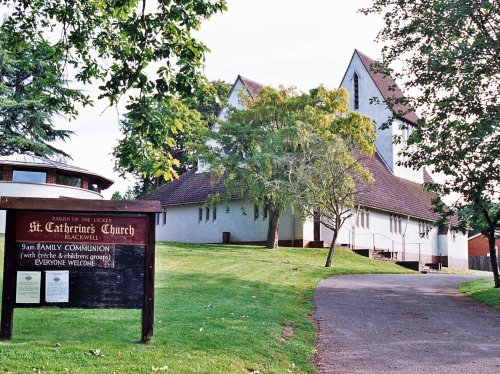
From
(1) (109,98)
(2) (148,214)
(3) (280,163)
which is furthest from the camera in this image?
(3) (280,163)

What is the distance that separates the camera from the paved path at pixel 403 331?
10148 millimetres

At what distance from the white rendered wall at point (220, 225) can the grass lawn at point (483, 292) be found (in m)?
16.8

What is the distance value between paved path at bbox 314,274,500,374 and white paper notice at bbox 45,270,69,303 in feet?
13.1

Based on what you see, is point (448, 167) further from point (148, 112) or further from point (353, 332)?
point (148, 112)

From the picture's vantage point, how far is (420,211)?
48125 millimetres

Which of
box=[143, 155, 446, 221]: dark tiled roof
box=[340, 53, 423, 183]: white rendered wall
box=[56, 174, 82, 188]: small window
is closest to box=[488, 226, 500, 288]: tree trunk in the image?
box=[143, 155, 446, 221]: dark tiled roof

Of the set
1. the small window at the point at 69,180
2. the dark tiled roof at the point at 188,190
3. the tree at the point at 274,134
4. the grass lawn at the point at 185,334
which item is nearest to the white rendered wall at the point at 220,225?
the dark tiled roof at the point at 188,190

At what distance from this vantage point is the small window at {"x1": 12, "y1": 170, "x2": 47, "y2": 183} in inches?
1298

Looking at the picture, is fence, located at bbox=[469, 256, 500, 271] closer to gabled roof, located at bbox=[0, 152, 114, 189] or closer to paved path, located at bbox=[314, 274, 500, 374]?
Answer: gabled roof, located at bbox=[0, 152, 114, 189]

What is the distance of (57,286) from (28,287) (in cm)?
40

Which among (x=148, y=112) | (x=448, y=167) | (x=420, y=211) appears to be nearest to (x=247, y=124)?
(x=448, y=167)

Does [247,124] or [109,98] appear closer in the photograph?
[109,98]

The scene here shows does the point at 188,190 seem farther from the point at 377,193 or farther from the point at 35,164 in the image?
the point at 35,164

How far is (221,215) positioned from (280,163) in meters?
14.0
